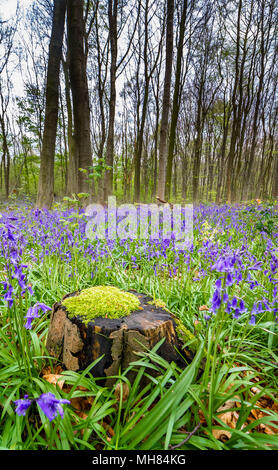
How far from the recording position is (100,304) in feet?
5.61

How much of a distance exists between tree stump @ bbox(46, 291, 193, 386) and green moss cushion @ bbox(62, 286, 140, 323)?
42 millimetres

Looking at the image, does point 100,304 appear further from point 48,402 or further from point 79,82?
point 79,82

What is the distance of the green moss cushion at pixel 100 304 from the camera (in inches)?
64.6

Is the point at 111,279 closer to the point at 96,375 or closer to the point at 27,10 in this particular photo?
the point at 96,375

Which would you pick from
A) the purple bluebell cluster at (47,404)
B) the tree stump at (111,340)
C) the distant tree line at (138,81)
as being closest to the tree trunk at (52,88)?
the distant tree line at (138,81)

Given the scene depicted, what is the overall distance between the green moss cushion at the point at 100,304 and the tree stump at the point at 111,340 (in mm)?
42

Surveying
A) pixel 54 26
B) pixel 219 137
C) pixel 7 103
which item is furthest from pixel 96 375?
pixel 219 137

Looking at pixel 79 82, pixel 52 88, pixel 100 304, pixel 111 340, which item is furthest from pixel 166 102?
pixel 111 340

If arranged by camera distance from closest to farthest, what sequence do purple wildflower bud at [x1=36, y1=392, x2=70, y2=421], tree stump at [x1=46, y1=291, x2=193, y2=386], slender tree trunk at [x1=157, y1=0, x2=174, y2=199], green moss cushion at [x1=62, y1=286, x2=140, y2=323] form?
purple wildflower bud at [x1=36, y1=392, x2=70, y2=421] → tree stump at [x1=46, y1=291, x2=193, y2=386] → green moss cushion at [x1=62, y1=286, x2=140, y2=323] → slender tree trunk at [x1=157, y1=0, x2=174, y2=199]

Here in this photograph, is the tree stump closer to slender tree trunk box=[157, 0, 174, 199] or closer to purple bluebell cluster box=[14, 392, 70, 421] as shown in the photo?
purple bluebell cluster box=[14, 392, 70, 421]

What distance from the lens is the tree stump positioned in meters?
1.48

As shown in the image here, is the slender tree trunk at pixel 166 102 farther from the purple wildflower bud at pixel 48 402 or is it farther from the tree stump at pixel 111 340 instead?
the purple wildflower bud at pixel 48 402

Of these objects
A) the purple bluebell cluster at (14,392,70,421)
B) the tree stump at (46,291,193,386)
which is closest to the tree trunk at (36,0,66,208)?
the tree stump at (46,291,193,386)

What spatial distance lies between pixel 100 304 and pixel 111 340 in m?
0.31
